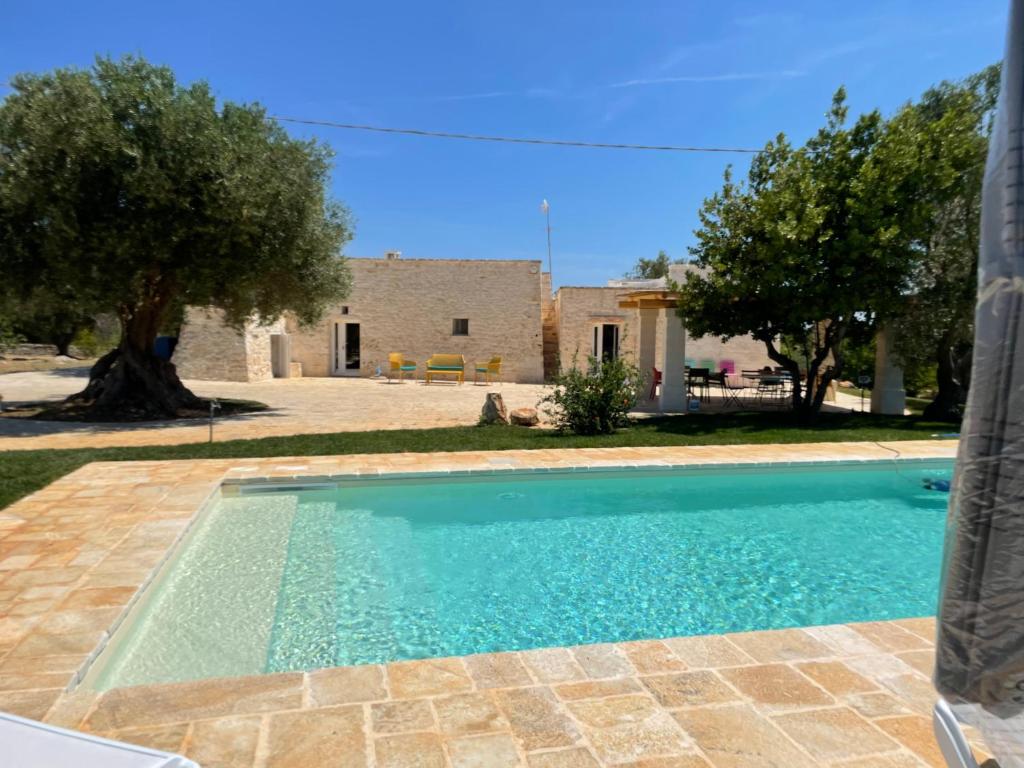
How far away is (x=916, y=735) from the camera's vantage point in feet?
6.86

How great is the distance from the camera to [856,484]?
7.19m

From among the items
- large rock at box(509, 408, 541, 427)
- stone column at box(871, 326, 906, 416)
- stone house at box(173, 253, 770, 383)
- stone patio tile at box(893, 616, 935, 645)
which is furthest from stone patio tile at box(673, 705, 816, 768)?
stone house at box(173, 253, 770, 383)

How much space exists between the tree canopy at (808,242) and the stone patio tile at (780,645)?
8.04m

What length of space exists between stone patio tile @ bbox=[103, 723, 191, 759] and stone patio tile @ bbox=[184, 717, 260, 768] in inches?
1.5

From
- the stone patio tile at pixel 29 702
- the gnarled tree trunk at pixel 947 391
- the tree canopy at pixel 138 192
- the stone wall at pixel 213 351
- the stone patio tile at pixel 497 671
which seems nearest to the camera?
the stone patio tile at pixel 29 702

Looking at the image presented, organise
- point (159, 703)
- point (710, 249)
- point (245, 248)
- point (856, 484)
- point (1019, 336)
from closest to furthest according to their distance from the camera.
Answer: point (1019, 336)
point (159, 703)
point (856, 484)
point (245, 248)
point (710, 249)

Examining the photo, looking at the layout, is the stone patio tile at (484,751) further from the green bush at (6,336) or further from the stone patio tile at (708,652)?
the green bush at (6,336)

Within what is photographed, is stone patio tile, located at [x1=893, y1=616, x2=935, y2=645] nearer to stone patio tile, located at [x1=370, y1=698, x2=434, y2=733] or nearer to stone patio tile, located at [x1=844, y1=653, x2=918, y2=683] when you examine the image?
stone patio tile, located at [x1=844, y1=653, x2=918, y2=683]

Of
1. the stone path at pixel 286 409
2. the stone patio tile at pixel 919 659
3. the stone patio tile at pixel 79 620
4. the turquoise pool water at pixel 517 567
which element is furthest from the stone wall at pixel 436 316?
the stone patio tile at pixel 919 659

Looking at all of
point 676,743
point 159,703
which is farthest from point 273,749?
point 676,743

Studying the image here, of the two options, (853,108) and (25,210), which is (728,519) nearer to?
(853,108)

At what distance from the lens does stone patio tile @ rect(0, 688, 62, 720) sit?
7.18 feet

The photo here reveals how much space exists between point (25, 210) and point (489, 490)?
8488 millimetres

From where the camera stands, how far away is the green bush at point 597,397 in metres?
9.42
